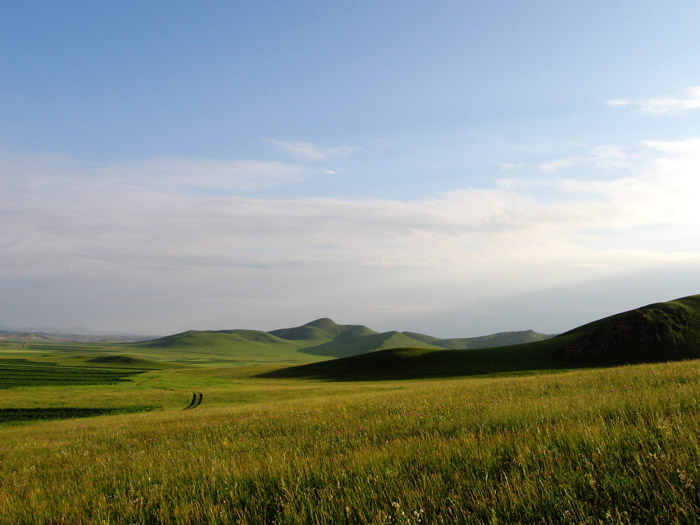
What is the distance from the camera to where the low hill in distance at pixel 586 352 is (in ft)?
263

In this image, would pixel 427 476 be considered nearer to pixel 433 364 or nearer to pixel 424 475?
pixel 424 475

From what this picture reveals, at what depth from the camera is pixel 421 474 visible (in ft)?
Answer: 14.4

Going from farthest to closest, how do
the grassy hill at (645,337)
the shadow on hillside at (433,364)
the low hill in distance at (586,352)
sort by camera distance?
1. the shadow on hillside at (433,364)
2. the low hill in distance at (586,352)
3. the grassy hill at (645,337)

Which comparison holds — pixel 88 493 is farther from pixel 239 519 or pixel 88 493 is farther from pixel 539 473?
pixel 539 473

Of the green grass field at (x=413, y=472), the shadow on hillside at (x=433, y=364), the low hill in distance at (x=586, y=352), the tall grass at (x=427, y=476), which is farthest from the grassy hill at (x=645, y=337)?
the tall grass at (x=427, y=476)

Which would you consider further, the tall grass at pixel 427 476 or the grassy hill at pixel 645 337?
the grassy hill at pixel 645 337

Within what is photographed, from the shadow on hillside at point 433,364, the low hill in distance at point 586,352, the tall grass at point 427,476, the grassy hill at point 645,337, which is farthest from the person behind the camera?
the shadow on hillside at point 433,364

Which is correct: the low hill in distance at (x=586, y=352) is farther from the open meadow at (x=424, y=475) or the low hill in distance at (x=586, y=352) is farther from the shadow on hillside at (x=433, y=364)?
the open meadow at (x=424, y=475)

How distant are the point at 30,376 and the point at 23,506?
13291 cm

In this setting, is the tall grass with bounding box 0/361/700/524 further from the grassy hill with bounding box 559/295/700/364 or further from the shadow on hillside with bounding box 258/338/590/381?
the grassy hill with bounding box 559/295/700/364

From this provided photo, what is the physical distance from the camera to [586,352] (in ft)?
290

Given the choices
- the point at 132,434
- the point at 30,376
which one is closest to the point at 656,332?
the point at 132,434

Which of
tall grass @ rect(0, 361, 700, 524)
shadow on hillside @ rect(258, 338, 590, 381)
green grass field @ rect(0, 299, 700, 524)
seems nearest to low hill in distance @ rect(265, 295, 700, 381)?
shadow on hillside @ rect(258, 338, 590, 381)

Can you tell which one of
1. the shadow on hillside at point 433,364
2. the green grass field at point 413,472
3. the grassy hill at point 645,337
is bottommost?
the shadow on hillside at point 433,364
